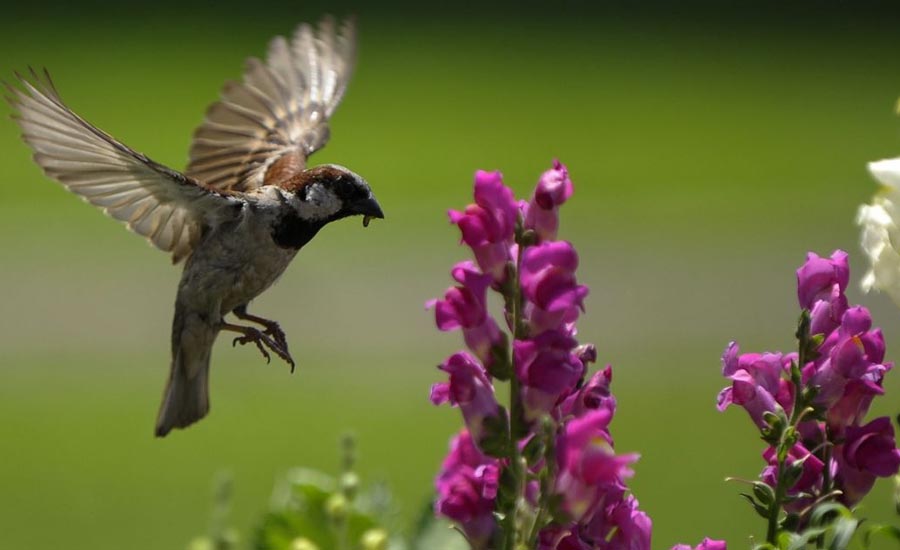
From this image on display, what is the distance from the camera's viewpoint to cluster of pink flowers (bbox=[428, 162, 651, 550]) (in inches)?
47.9

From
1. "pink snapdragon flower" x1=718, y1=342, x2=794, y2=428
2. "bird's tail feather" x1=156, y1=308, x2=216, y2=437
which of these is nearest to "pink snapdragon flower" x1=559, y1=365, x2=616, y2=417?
"pink snapdragon flower" x1=718, y1=342, x2=794, y2=428

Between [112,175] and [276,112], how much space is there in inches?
24.7

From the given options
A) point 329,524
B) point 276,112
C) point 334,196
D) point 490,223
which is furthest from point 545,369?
point 276,112

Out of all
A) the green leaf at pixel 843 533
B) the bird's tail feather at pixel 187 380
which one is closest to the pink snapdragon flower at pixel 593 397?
the green leaf at pixel 843 533

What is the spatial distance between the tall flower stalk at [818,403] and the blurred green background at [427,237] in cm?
409

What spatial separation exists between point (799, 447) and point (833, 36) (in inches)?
516

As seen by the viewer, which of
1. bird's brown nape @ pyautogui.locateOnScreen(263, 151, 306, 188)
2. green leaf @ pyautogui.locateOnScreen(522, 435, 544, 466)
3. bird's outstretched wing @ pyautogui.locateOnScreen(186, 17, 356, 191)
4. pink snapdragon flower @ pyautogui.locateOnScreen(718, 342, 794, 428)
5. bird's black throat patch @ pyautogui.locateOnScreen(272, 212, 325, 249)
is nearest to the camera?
green leaf @ pyautogui.locateOnScreen(522, 435, 544, 466)

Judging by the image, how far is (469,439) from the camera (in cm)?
139

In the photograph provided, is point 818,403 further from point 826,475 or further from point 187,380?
point 187,380

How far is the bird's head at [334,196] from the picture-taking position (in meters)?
1.81

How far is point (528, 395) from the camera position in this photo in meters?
1.26

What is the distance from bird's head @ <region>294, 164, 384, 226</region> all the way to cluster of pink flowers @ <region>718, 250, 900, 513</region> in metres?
0.56

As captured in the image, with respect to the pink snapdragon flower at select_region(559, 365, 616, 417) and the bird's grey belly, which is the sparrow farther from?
the pink snapdragon flower at select_region(559, 365, 616, 417)

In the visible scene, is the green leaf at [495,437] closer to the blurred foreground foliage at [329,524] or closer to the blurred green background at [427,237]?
the blurred foreground foliage at [329,524]
